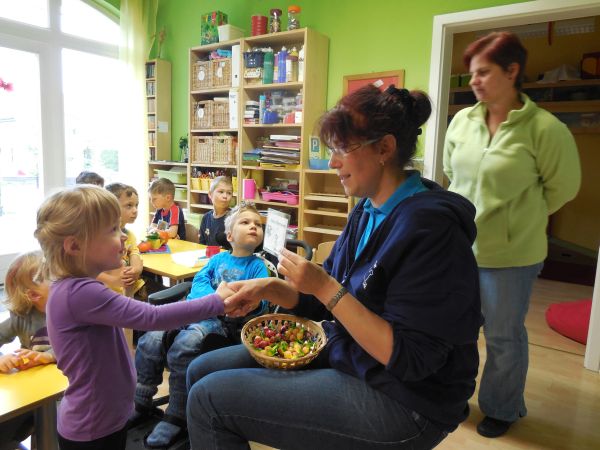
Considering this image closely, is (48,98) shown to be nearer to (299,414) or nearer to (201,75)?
(201,75)

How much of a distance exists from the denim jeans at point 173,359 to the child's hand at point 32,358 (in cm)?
51

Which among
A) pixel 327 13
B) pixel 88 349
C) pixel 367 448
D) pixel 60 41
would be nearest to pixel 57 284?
pixel 88 349

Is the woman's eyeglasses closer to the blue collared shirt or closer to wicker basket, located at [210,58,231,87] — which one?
the blue collared shirt

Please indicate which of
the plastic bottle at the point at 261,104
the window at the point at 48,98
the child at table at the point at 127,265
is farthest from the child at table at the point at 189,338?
the window at the point at 48,98

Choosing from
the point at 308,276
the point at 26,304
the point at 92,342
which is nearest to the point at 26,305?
the point at 26,304

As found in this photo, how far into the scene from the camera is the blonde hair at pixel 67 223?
1.15 meters

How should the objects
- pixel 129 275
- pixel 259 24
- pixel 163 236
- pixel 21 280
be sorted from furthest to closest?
1. pixel 259 24
2. pixel 163 236
3. pixel 129 275
4. pixel 21 280

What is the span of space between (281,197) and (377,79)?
1.35 metres

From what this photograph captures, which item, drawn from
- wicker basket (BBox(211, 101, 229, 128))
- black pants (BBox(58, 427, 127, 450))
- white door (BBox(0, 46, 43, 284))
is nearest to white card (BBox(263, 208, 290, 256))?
black pants (BBox(58, 427, 127, 450))

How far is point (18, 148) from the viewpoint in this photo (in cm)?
447

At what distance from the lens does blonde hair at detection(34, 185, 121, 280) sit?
3.78 feet

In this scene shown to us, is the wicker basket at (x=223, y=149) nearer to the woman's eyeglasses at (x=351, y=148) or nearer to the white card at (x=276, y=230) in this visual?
the white card at (x=276, y=230)

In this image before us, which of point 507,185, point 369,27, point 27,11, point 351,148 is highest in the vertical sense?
point 27,11

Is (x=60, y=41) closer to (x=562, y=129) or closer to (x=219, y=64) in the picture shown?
(x=219, y=64)
